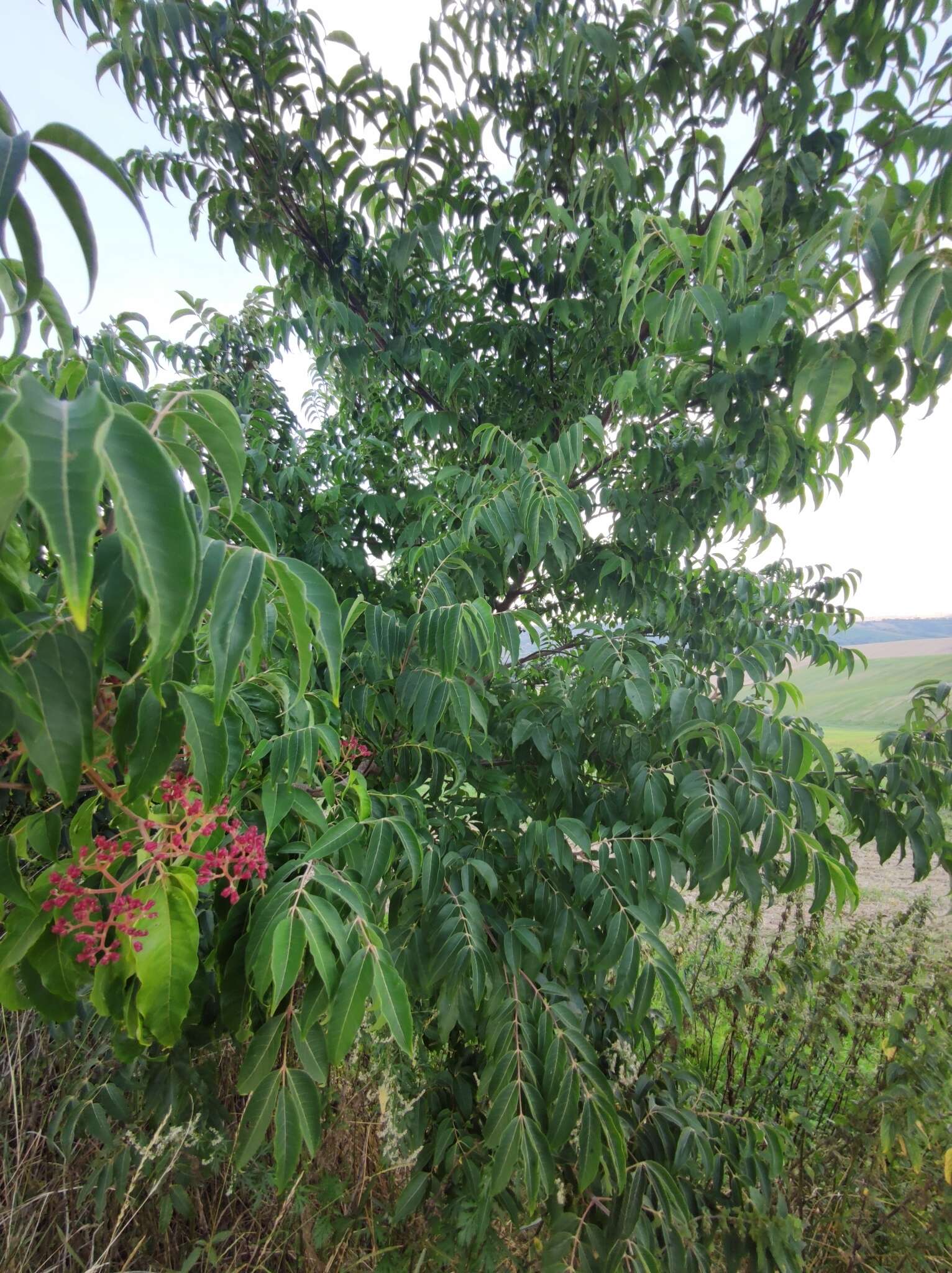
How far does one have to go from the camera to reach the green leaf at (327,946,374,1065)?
0.73 metres

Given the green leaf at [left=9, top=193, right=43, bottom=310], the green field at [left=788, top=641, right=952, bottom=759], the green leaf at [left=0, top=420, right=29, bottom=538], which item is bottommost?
the green field at [left=788, top=641, right=952, bottom=759]

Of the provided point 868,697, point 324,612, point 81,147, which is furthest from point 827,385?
point 868,697

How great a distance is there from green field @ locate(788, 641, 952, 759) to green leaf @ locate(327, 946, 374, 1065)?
4.89 ft

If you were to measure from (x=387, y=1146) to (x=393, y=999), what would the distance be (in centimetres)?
100

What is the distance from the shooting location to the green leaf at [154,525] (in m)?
0.34

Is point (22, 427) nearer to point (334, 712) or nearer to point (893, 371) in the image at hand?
point (334, 712)

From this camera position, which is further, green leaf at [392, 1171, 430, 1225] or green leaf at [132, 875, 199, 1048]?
green leaf at [392, 1171, 430, 1225]

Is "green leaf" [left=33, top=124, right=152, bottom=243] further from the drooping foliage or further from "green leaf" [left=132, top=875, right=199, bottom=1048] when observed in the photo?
"green leaf" [left=132, top=875, right=199, bottom=1048]

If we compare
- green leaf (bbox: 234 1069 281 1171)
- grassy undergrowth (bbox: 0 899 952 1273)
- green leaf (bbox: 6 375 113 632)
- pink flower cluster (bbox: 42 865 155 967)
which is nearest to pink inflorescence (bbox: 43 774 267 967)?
pink flower cluster (bbox: 42 865 155 967)

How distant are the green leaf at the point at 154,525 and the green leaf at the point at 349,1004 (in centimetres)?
57

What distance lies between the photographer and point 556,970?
1340 mm

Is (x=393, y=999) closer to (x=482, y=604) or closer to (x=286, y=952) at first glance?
(x=286, y=952)

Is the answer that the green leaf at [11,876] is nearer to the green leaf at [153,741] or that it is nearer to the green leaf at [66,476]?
the green leaf at [153,741]

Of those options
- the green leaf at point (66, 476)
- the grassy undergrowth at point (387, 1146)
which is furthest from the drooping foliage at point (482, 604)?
the grassy undergrowth at point (387, 1146)
